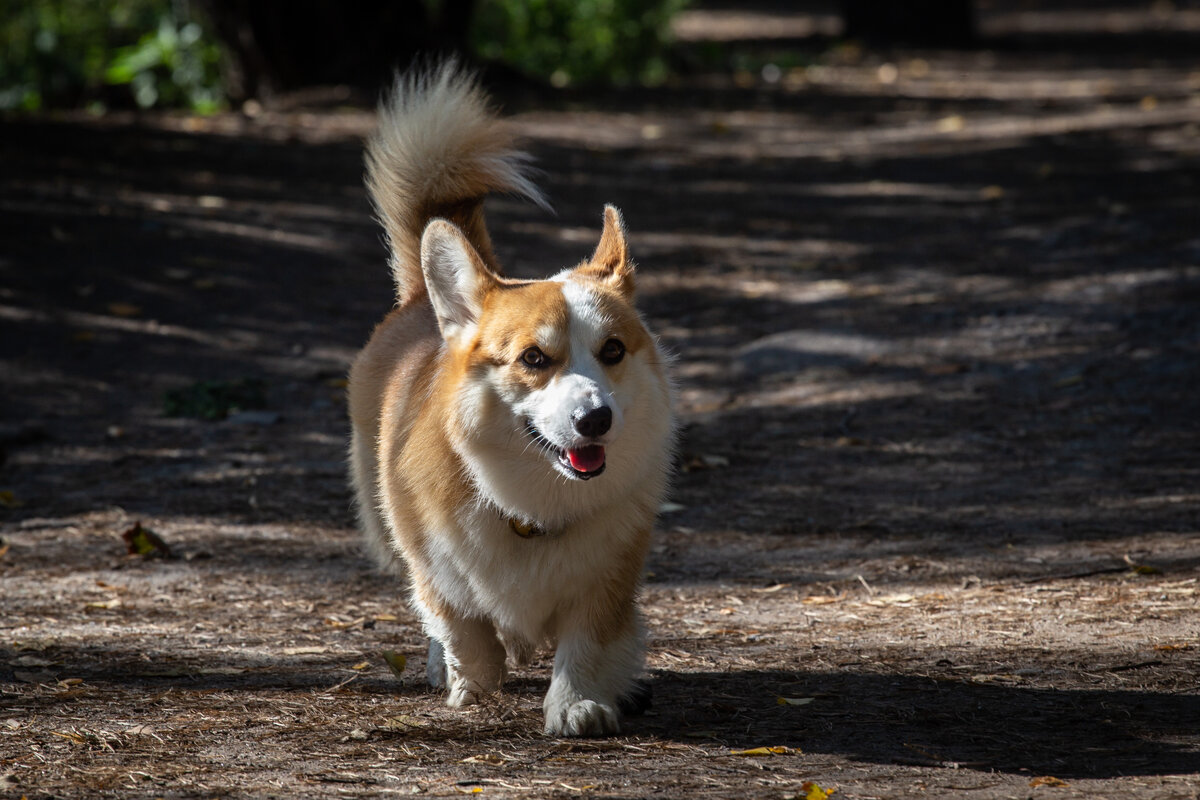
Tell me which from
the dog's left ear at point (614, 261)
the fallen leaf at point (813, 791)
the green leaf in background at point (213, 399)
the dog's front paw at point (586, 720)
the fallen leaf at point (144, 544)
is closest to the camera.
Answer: the fallen leaf at point (813, 791)

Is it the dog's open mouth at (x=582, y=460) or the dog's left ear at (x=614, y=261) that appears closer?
the dog's open mouth at (x=582, y=460)

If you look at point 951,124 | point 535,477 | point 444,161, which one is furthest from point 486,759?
point 951,124

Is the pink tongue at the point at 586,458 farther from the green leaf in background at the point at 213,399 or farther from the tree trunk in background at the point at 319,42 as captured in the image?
the tree trunk in background at the point at 319,42

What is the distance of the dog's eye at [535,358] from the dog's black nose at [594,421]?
0.77ft

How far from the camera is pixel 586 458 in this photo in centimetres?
344

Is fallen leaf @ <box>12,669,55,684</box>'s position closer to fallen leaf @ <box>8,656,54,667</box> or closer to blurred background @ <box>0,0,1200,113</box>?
fallen leaf @ <box>8,656,54,667</box>

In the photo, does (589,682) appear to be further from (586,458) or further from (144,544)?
(144,544)

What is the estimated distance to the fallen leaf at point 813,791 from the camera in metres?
2.96

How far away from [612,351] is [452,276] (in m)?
0.57

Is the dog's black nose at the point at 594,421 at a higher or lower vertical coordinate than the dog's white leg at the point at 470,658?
higher

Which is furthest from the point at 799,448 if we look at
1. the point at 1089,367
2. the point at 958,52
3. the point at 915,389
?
the point at 958,52

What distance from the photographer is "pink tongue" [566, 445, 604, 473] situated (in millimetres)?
3424

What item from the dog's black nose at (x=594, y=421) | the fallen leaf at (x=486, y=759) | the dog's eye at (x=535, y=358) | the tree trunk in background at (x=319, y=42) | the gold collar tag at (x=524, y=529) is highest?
the tree trunk in background at (x=319, y=42)

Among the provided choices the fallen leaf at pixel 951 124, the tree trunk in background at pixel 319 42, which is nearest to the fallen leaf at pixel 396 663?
the tree trunk in background at pixel 319 42
